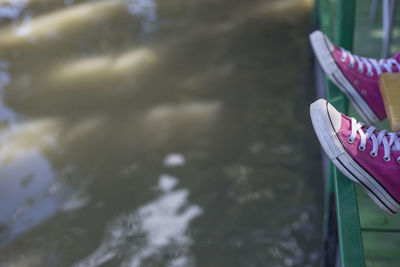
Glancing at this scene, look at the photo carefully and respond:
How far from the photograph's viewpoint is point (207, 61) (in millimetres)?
2803

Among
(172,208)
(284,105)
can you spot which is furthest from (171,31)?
(172,208)

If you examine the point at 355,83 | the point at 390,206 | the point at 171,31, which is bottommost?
the point at 171,31

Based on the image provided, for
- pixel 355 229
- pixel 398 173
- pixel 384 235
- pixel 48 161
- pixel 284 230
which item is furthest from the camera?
pixel 48 161

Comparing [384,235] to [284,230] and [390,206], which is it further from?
[284,230]

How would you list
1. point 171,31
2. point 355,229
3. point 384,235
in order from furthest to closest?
point 171,31 → point 384,235 → point 355,229

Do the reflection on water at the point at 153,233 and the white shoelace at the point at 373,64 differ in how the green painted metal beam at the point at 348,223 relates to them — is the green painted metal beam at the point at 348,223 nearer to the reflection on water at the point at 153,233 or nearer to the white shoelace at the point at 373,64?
the white shoelace at the point at 373,64

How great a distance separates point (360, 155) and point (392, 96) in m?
0.21

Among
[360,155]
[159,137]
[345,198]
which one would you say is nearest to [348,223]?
[345,198]

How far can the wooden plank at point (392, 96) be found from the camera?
1174mm

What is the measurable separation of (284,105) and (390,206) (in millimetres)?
1308

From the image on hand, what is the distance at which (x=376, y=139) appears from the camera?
1156mm

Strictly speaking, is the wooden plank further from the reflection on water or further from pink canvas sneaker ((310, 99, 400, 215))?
the reflection on water

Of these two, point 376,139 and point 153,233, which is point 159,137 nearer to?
point 153,233

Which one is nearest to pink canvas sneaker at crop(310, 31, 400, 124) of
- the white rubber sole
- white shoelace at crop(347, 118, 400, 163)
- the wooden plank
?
the white rubber sole
